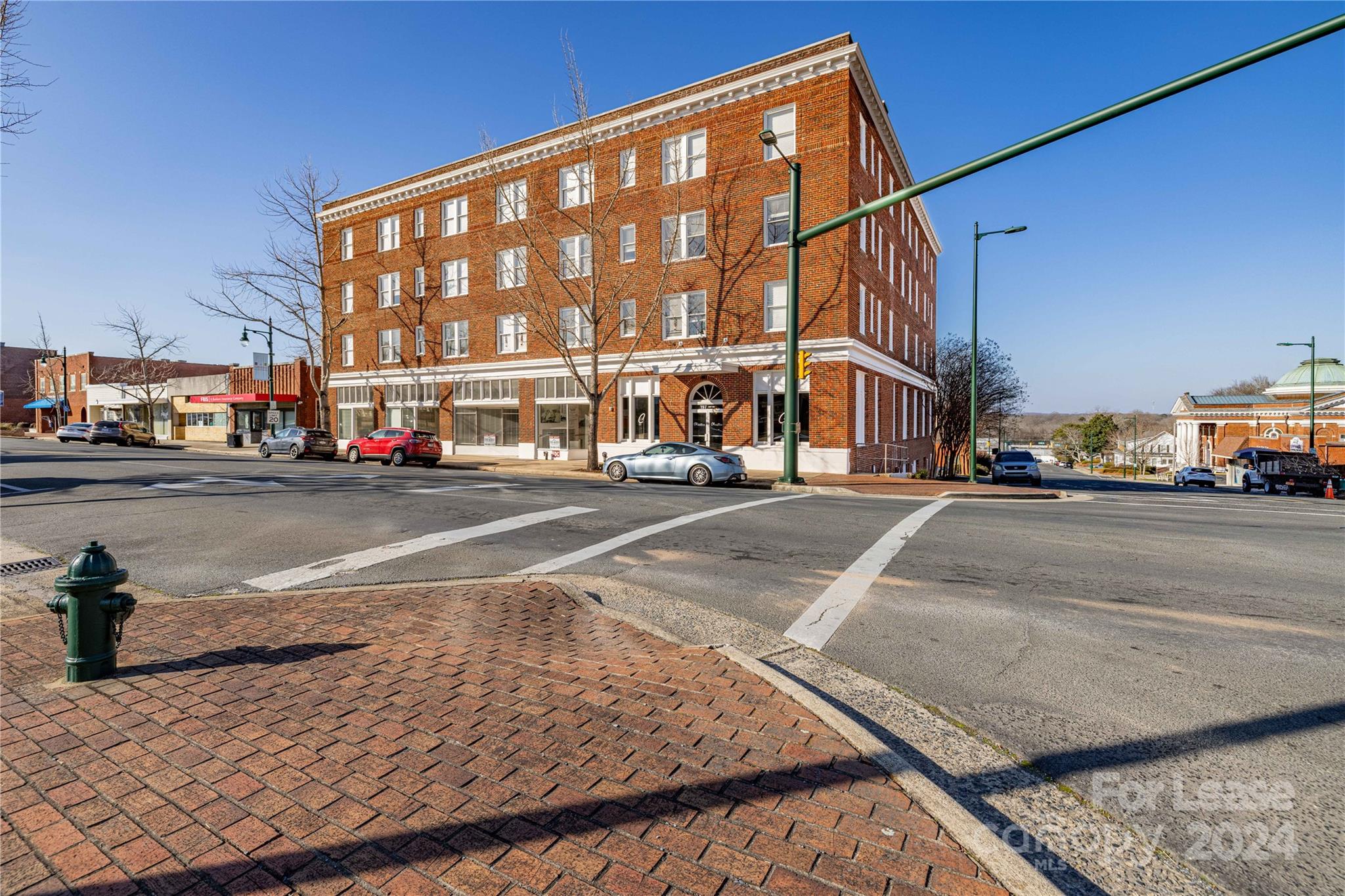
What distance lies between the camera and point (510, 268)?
31.0m

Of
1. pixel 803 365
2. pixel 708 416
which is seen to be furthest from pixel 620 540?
pixel 708 416

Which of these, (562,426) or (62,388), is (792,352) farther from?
(62,388)

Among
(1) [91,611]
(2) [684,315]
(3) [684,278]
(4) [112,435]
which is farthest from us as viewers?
(4) [112,435]

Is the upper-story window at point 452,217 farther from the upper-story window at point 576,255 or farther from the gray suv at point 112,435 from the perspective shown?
the gray suv at point 112,435

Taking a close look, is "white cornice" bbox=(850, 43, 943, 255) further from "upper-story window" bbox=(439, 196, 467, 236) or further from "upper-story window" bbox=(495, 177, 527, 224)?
"upper-story window" bbox=(439, 196, 467, 236)

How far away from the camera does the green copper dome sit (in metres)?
61.5

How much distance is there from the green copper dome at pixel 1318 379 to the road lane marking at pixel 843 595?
252ft

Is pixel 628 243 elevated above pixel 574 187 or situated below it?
below

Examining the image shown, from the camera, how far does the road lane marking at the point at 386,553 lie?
6628 millimetres

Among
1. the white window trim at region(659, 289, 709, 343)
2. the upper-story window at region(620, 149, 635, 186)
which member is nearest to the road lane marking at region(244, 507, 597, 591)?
the white window trim at region(659, 289, 709, 343)

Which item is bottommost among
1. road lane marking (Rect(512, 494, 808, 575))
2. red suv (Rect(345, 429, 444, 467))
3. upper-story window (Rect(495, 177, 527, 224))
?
road lane marking (Rect(512, 494, 808, 575))

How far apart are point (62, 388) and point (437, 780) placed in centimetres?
9019

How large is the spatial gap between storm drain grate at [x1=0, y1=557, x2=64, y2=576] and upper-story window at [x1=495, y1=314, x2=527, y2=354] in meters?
24.0

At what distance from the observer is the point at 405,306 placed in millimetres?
35656
